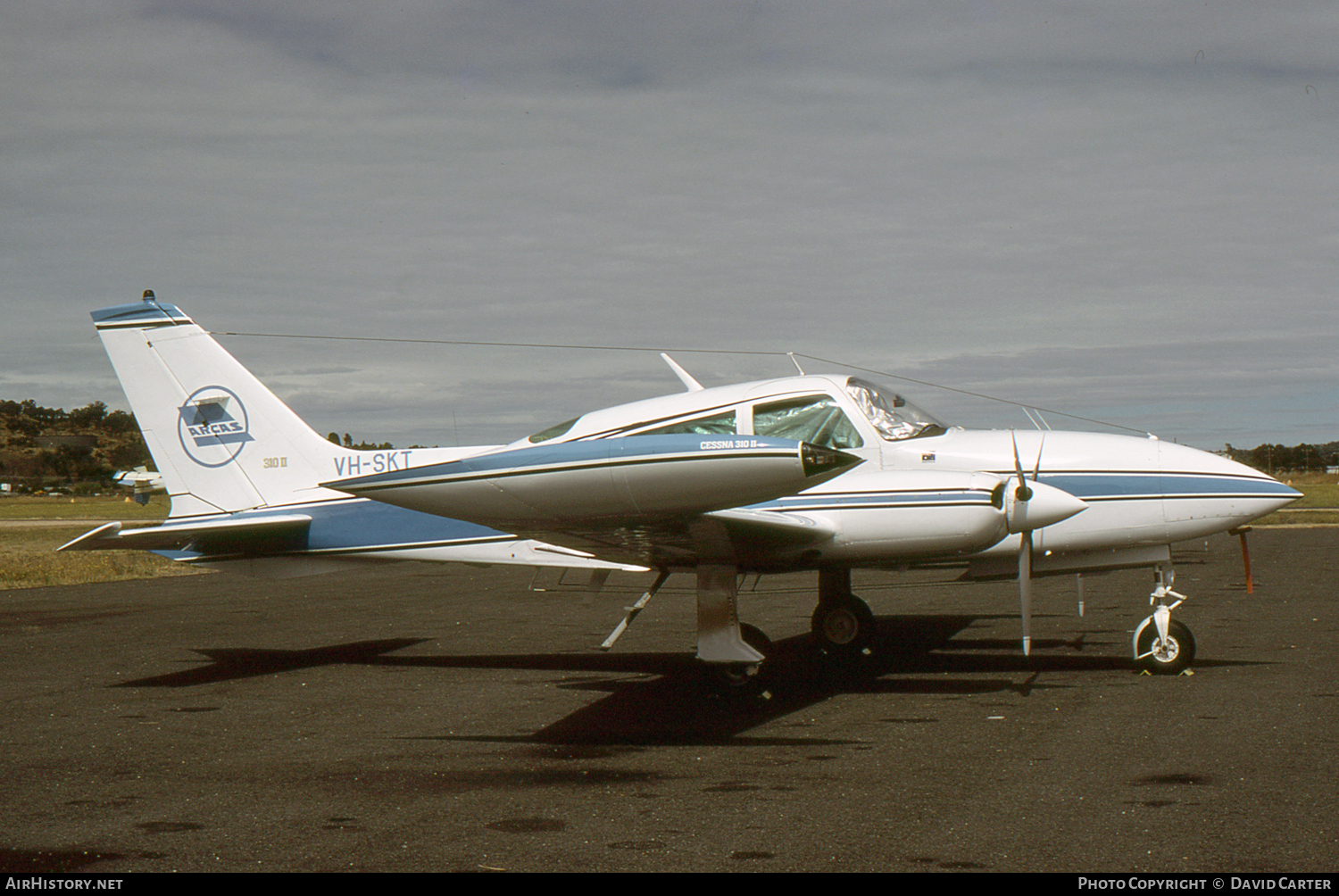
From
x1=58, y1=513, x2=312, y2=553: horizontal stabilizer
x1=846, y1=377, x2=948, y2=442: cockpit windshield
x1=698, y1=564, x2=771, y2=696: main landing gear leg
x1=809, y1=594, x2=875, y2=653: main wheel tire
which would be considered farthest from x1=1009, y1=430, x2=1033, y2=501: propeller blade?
x1=58, y1=513, x2=312, y2=553: horizontal stabilizer

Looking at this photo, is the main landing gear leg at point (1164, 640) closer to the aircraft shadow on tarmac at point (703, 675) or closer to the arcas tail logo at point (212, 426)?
the aircraft shadow on tarmac at point (703, 675)

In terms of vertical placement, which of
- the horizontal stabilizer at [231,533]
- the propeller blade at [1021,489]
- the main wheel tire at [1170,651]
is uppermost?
the propeller blade at [1021,489]

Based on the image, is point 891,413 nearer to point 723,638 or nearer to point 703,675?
point 723,638

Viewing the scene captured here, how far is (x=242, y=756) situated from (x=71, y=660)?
5.43 meters

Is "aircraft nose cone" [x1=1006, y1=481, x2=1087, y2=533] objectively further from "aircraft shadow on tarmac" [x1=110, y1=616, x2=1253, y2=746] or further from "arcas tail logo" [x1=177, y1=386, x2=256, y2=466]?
"arcas tail logo" [x1=177, y1=386, x2=256, y2=466]

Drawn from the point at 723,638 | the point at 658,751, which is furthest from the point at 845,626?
the point at 658,751

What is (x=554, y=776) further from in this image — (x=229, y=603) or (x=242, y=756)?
(x=229, y=603)

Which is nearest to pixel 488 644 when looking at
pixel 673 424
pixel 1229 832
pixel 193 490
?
pixel 193 490

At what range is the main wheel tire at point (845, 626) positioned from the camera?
33.8 feet

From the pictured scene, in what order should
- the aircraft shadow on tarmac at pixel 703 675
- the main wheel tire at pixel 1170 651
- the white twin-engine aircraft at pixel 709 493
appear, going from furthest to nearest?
the main wheel tire at pixel 1170 651 → the aircraft shadow on tarmac at pixel 703 675 → the white twin-engine aircraft at pixel 709 493

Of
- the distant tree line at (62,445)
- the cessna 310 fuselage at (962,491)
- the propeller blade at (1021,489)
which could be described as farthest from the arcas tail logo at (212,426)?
the distant tree line at (62,445)

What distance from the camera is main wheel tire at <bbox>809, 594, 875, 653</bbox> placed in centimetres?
1030

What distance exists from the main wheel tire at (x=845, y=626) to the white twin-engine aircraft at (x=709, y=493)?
0.02 m

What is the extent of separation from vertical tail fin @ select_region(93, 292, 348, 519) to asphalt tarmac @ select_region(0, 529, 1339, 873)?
1692mm
